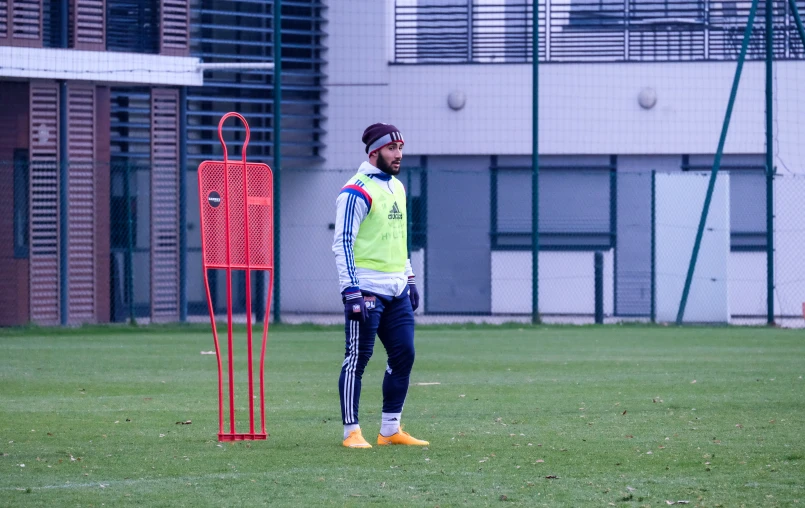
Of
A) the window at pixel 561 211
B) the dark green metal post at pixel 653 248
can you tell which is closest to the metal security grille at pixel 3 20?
the window at pixel 561 211

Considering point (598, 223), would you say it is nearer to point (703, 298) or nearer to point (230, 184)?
point (703, 298)

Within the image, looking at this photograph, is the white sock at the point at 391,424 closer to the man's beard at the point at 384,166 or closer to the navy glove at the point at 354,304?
the navy glove at the point at 354,304

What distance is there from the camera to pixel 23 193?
20.0 meters

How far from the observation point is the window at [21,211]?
19969mm

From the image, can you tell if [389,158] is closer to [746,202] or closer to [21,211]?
[21,211]

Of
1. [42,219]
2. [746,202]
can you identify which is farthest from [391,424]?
[746,202]

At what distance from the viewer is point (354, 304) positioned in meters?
7.28

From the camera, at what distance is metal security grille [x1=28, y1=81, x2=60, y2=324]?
19.8 metres

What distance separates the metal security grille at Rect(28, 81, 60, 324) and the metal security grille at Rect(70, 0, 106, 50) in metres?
0.87

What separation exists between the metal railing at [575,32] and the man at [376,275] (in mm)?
17438

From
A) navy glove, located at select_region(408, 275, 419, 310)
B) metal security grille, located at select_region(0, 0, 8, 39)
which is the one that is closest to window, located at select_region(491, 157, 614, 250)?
metal security grille, located at select_region(0, 0, 8, 39)

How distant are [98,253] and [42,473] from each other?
1450cm

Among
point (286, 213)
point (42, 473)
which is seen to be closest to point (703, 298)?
point (286, 213)

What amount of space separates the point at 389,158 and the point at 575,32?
1822cm
